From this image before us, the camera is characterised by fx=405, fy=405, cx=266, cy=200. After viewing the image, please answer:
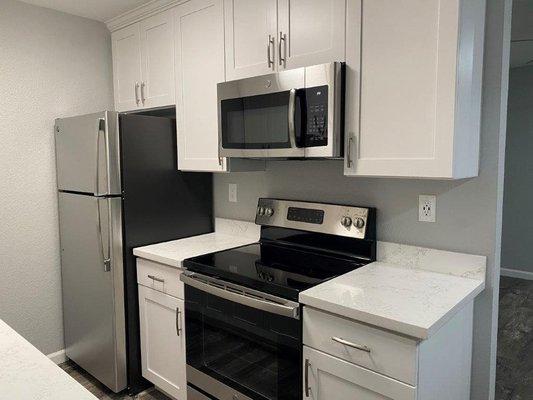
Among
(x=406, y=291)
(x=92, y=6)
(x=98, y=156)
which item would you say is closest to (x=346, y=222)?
(x=406, y=291)

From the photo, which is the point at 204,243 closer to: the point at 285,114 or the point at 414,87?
the point at 285,114

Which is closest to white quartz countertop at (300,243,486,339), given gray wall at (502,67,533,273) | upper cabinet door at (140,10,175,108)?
upper cabinet door at (140,10,175,108)

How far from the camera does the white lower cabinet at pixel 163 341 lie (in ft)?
6.95

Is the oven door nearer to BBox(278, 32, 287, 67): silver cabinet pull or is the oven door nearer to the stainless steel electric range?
the stainless steel electric range

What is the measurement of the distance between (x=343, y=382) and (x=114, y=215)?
1472 mm

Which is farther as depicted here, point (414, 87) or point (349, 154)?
point (349, 154)

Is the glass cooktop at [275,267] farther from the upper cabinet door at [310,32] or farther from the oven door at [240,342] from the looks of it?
the upper cabinet door at [310,32]

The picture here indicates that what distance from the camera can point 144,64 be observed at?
262 centimetres

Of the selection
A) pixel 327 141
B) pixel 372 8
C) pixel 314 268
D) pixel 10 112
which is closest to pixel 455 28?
pixel 372 8

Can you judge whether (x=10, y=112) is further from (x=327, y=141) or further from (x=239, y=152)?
(x=327, y=141)

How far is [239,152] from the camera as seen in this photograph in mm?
2014

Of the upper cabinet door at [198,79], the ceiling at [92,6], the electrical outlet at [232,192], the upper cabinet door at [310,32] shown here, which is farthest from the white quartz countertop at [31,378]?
the ceiling at [92,6]

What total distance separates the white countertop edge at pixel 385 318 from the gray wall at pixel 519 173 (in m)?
3.64

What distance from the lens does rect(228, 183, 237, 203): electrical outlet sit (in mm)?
2615
